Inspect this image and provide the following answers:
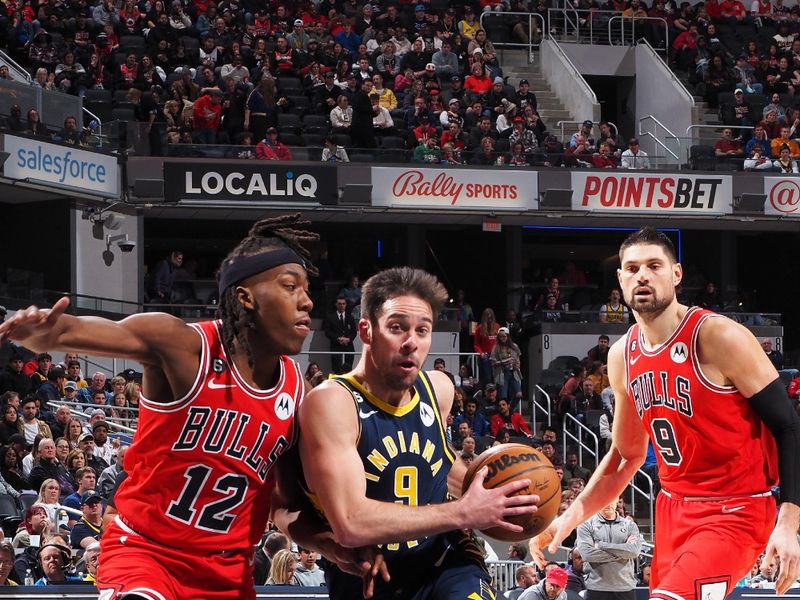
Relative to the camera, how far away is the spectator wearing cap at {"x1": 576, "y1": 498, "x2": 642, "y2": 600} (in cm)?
1230

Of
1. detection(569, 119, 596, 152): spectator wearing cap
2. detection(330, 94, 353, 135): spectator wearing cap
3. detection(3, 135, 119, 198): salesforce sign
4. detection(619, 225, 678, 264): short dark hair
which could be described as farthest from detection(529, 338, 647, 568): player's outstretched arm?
detection(569, 119, 596, 152): spectator wearing cap

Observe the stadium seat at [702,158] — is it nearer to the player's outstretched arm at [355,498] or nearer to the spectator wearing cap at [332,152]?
the spectator wearing cap at [332,152]

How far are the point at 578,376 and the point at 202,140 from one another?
305 inches

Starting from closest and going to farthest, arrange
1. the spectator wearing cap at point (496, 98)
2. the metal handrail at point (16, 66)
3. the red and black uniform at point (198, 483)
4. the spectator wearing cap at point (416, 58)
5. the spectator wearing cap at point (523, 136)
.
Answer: the red and black uniform at point (198, 483), the metal handrail at point (16, 66), the spectator wearing cap at point (523, 136), the spectator wearing cap at point (496, 98), the spectator wearing cap at point (416, 58)

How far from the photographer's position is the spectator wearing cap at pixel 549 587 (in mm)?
11383

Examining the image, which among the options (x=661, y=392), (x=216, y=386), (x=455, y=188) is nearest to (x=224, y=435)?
(x=216, y=386)

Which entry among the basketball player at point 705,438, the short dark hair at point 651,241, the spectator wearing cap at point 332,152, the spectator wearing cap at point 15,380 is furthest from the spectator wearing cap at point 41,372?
the short dark hair at point 651,241

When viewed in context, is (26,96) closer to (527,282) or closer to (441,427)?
(527,282)

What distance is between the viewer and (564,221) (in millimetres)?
26984

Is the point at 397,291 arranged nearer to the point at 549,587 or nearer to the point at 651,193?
the point at 549,587

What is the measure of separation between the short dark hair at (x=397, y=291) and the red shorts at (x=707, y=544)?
177cm

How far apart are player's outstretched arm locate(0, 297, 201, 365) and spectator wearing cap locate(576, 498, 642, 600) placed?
774 cm

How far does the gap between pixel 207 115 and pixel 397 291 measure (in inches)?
723

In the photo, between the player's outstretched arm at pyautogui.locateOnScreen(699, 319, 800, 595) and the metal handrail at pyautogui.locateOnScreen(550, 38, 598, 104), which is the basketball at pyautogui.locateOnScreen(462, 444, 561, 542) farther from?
the metal handrail at pyautogui.locateOnScreen(550, 38, 598, 104)
